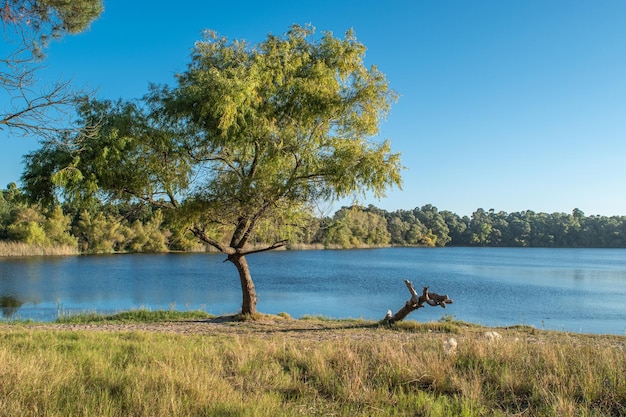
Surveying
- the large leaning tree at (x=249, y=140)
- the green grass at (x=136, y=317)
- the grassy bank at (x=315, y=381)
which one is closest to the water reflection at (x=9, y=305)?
the green grass at (x=136, y=317)

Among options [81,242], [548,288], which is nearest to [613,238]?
[548,288]

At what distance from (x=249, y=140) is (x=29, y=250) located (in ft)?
182

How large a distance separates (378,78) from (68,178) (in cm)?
911

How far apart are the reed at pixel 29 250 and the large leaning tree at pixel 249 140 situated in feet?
171

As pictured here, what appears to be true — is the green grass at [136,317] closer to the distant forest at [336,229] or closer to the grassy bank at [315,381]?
the distant forest at [336,229]

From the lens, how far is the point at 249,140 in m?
13.7

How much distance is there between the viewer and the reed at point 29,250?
186 feet

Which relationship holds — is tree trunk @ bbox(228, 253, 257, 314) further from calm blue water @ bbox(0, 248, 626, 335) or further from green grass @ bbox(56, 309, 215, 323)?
calm blue water @ bbox(0, 248, 626, 335)

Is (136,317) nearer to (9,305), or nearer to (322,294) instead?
(9,305)

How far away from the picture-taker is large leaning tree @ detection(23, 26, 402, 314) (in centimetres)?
1288

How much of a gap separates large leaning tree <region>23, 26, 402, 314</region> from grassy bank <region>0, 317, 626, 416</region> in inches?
245


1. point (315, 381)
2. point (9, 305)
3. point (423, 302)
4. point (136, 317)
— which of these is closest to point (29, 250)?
point (9, 305)

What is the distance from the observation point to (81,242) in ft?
223

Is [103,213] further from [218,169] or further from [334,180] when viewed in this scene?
[334,180]
